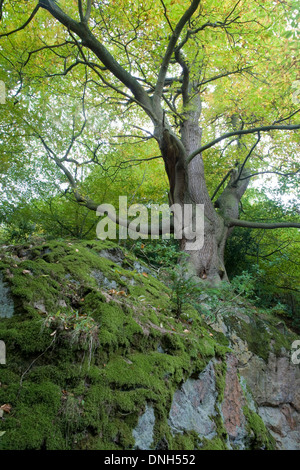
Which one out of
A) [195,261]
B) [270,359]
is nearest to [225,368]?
[270,359]

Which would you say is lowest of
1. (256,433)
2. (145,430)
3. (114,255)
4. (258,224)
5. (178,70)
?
(256,433)

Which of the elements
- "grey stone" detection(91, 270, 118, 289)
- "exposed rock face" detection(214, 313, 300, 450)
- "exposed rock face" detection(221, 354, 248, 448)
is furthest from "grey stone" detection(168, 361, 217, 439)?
"exposed rock face" detection(214, 313, 300, 450)

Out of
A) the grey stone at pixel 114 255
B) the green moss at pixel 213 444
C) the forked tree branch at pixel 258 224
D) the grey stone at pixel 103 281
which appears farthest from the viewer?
the forked tree branch at pixel 258 224

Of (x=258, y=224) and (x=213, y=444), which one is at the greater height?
(x=258, y=224)

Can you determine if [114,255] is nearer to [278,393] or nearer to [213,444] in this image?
[213,444]

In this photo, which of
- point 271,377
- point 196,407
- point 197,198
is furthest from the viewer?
point 197,198

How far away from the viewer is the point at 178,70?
29.5 feet

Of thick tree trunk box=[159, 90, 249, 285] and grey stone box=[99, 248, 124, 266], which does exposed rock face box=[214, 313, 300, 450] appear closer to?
thick tree trunk box=[159, 90, 249, 285]

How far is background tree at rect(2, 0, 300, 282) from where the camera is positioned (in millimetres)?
5246

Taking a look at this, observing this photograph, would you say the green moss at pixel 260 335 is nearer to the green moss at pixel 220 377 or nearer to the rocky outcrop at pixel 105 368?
the rocky outcrop at pixel 105 368

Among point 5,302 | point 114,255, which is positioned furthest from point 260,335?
point 5,302

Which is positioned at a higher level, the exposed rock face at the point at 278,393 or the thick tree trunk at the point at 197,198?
the thick tree trunk at the point at 197,198

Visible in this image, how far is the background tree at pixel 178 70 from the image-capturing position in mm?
5246

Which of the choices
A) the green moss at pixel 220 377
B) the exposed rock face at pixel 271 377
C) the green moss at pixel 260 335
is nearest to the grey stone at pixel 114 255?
the exposed rock face at pixel 271 377
